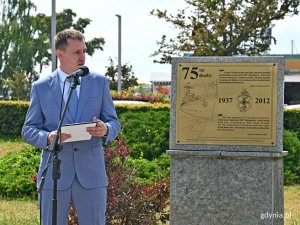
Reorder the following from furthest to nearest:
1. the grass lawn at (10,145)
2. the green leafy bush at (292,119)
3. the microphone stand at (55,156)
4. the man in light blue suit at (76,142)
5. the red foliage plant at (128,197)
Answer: the grass lawn at (10,145), the green leafy bush at (292,119), the red foliage plant at (128,197), the man in light blue suit at (76,142), the microphone stand at (55,156)

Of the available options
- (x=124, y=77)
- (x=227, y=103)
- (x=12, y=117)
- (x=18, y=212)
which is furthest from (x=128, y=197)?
(x=124, y=77)

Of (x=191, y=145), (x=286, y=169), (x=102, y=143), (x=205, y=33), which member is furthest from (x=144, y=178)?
(x=205, y=33)

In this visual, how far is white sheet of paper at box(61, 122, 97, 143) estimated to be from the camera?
5.20 metres

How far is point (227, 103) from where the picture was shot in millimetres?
6496

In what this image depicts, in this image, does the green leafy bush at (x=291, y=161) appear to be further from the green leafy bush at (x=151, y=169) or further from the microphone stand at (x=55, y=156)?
the microphone stand at (x=55, y=156)

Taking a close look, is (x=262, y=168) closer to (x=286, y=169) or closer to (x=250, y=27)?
(x=286, y=169)

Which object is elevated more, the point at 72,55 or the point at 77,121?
the point at 72,55

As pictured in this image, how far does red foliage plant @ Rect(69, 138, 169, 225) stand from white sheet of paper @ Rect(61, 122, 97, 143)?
2.37 metres

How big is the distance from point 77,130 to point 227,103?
1.66 m

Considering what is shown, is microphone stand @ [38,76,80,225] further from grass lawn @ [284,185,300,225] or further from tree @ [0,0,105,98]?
tree @ [0,0,105,98]

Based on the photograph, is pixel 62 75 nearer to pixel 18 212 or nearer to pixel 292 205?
pixel 18 212

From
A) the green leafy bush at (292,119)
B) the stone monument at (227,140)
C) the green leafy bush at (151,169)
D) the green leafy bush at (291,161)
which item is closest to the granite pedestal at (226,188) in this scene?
the stone monument at (227,140)

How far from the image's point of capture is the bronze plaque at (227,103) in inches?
253

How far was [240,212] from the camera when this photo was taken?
6566 millimetres
